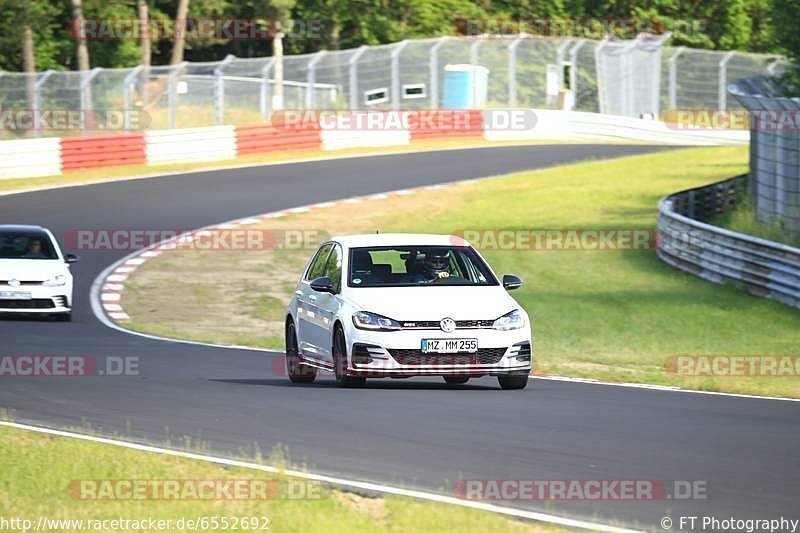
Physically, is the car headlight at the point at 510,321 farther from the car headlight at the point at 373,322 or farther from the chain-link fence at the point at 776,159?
the chain-link fence at the point at 776,159

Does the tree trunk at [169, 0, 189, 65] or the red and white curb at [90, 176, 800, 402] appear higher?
the tree trunk at [169, 0, 189, 65]

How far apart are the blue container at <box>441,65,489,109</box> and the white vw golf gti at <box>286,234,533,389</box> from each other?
3857cm

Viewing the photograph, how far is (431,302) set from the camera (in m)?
13.5

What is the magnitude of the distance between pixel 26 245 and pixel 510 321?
1110cm

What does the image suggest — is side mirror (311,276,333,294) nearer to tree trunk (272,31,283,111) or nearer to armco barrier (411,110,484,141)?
tree trunk (272,31,283,111)

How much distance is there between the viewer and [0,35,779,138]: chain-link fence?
42.1 meters

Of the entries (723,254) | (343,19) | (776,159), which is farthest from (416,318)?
(343,19)

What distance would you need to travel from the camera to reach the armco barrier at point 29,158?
3825cm

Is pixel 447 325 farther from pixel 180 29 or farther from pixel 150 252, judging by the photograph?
pixel 180 29

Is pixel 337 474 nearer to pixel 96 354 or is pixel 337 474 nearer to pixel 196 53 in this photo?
pixel 96 354

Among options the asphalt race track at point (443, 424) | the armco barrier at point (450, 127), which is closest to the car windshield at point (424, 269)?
the asphalt race track at point (443, 424)

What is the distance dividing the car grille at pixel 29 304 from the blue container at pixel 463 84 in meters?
32.3

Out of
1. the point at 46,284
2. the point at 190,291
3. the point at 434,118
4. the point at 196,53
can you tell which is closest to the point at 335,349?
the point at 46,284

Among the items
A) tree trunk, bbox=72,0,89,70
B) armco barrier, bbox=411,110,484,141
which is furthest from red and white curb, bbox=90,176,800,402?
tree trunk, bbox=72,0,89,70
